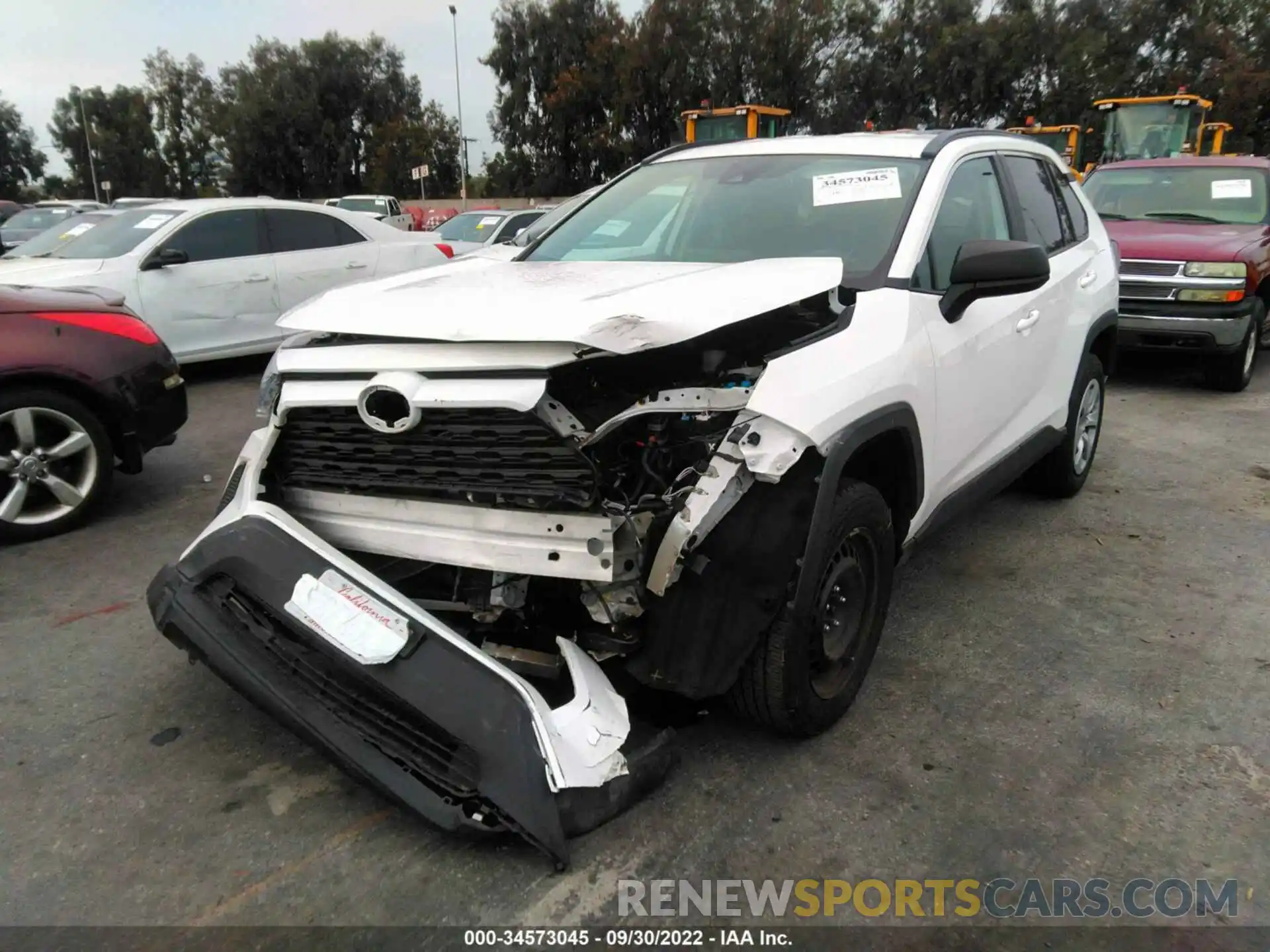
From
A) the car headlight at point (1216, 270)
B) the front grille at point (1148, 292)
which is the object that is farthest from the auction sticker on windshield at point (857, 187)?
the car headlight at point (1216, 270)

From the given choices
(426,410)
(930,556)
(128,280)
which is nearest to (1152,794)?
(930,556)

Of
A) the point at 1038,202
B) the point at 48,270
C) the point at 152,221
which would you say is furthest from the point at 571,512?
the point at 152,221

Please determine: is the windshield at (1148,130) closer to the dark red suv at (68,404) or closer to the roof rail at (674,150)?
the roof rail at (674,150)

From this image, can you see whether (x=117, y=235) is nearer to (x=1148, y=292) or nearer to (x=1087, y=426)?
(x=1087, y=426)

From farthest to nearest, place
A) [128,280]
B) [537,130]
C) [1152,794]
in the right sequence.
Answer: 1. [537,130]
2. [128,280]
3. [1152,794]

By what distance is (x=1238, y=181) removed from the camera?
8.90 m

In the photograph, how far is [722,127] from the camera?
1566cm

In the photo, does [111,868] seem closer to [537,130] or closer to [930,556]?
[930,556]

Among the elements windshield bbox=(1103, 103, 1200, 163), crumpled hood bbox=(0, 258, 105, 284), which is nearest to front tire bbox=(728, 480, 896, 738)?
crumpled hood bbox=(0, 258, 105, 284)

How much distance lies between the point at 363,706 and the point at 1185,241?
8018mm

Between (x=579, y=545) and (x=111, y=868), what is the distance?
1.43 m

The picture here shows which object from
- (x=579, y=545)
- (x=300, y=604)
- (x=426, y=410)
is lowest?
(x=300, y=604)

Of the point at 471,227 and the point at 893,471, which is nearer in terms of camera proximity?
the point at 893,471

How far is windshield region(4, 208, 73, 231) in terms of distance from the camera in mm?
17594
